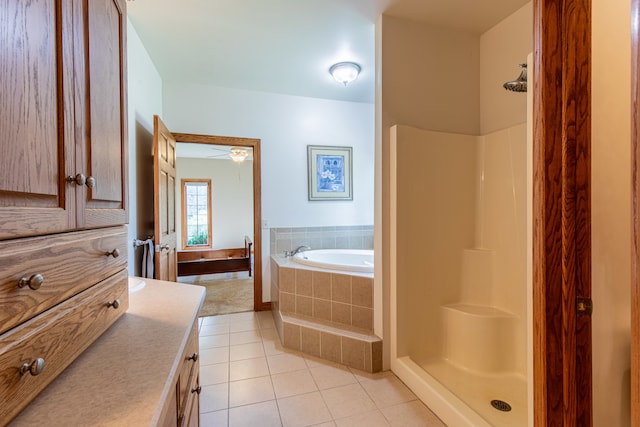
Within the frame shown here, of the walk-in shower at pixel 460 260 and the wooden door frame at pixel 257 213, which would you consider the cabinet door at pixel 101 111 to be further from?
the wooden door frame at pixel 257 213

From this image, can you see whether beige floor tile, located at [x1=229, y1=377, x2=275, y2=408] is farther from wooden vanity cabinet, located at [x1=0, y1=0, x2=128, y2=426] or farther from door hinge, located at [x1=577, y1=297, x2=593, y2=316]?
door hinge, located at [x1=577, y1=297, x2=593, y2=316]

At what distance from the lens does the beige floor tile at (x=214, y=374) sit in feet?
6.49

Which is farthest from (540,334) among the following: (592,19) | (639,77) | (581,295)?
(592,19)

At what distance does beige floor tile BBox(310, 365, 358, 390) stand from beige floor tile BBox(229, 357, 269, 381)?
15.0 inches

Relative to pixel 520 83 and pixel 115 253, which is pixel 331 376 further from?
pixel 520 83

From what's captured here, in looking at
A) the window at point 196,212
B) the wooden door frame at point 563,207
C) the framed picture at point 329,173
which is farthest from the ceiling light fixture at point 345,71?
the window at point 196,212

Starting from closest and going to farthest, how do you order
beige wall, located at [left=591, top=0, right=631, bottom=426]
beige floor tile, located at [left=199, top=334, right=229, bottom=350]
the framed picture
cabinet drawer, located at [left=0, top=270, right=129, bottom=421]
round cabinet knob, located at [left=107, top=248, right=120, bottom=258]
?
cabinet drawer, located at [left=0, top=270, right=129, bottom=421] < round cabinet knob, located at [left=107, top=248, right=120, bottom=258] < beige wall, located at [left=591, top=0, right=631, bottom=426] < beige floor tile, located at [left=199, top=334, right=229, bottom=350] < the framed picture

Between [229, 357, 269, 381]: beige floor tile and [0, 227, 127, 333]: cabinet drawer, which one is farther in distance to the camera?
[229, 357, 269, 381]: beige floor tile

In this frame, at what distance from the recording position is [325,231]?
3.61m

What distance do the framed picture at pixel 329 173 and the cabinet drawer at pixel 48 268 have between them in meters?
2.81

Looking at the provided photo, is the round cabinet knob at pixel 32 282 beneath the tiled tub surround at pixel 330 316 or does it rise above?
above

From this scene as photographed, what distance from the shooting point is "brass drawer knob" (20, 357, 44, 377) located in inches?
20.3

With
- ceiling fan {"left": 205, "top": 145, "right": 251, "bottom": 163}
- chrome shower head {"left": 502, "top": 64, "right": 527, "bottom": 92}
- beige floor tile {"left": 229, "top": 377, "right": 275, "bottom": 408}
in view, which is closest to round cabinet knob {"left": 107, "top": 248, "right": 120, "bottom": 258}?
beige floor tile {"left": 229, "top": 377, "right": 275, "bottom": 408}

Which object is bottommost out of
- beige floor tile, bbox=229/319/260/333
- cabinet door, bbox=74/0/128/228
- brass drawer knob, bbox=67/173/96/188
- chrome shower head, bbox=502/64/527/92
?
beige floor tile, bbox=229/319/260/333
